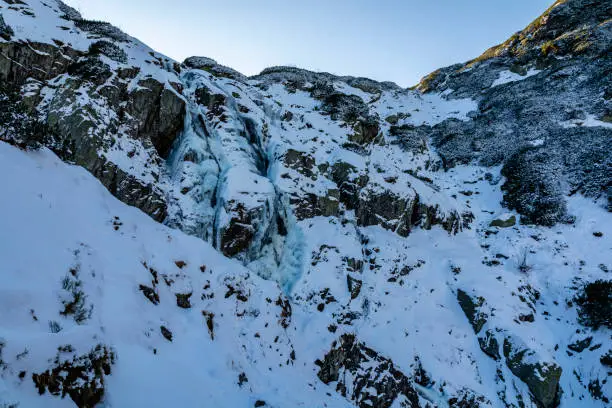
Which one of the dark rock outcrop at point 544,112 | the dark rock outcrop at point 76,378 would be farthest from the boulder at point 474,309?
the dark rock outcrop at point 76,378

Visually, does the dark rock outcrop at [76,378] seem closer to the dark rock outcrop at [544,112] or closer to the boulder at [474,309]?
the boulder at [474,309]

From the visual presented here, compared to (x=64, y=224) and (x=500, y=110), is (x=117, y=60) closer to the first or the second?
(x=64, y=224)

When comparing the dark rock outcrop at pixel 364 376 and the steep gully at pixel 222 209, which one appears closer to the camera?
the dark rock outcrop at pixel 364 376

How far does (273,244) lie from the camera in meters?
16.7

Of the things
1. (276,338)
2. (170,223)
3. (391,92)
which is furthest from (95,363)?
(391,92)

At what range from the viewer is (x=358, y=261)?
691 inches

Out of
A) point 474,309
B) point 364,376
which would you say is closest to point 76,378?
point 364,376

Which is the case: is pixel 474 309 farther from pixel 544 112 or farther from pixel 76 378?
pixel 544 112

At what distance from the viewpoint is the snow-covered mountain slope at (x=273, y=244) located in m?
5.57

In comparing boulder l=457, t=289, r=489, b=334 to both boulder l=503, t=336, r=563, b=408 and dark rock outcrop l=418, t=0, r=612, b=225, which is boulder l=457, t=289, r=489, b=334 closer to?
boulder l=503, t=336, r=563, b=408

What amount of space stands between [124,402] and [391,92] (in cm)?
4881

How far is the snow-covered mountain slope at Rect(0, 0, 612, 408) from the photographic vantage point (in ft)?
18.3

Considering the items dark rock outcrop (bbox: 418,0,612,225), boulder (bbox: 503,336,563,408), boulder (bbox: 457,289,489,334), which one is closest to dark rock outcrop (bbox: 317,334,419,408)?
boulder (bbox: 503,336,563,408)

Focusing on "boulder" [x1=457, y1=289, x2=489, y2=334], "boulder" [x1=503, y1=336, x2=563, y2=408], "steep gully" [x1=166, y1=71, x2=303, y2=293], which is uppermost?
"steep gully" [x1=166, y1=71, x2=303, y2=293]
